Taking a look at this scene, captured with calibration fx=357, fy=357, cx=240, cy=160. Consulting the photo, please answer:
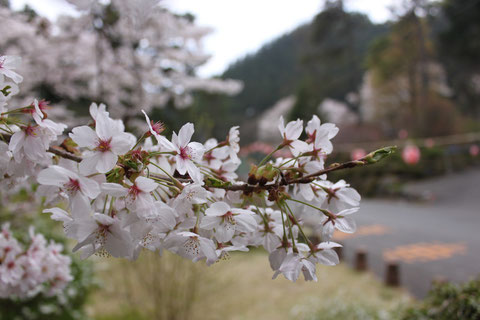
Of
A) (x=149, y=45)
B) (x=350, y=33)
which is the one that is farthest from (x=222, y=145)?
(x=350, y=33)

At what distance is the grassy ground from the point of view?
134 inches

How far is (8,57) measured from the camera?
602 millimetres

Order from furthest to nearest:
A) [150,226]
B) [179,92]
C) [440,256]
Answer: [179,92], [440,256], [150,226]

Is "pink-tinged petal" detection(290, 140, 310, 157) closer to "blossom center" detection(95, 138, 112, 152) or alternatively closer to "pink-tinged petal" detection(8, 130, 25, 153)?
"blossom center" detection(95, 138, 112, 152)

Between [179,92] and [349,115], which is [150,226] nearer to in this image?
[179,92]

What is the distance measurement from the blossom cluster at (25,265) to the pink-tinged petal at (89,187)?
566 mm

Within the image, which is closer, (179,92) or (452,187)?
(179,92)

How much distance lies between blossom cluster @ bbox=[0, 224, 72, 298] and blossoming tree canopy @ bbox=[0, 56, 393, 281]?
341 mm

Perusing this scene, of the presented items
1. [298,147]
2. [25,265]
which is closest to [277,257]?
[298,147]

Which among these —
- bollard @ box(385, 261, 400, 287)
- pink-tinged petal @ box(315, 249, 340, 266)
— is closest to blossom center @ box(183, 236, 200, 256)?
pink-tinged petal @ box(315, 249, 340, 266)

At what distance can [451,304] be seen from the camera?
119cm

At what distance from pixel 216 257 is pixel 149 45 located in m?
4.46

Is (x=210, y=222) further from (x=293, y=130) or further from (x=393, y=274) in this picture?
(x=393, y=274)

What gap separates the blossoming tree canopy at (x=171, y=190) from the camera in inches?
20.0
